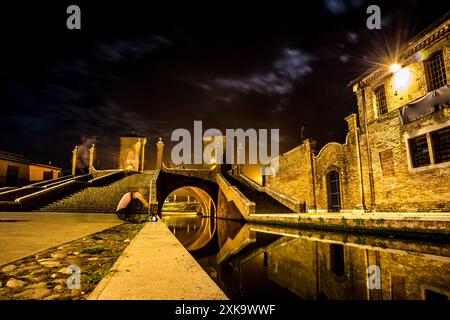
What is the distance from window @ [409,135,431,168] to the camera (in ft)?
35.4

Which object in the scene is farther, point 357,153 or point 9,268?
point 357,153

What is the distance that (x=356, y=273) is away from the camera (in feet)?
11.8

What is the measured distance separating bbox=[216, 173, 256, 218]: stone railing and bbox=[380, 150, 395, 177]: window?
712cm

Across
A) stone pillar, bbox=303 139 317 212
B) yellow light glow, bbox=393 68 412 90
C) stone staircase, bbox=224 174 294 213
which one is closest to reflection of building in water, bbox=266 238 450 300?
stone staircase, bbox=224 174 294 213

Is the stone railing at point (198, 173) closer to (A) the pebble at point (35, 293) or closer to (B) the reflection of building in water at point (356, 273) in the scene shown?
(B) the reflection of building in water at point (356, 273)

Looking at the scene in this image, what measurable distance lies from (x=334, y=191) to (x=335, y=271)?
13375 mm

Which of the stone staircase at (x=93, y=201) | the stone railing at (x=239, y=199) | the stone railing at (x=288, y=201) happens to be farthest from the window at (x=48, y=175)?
the stone railing at (x=288, y=201)

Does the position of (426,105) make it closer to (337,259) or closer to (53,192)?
(337,259)

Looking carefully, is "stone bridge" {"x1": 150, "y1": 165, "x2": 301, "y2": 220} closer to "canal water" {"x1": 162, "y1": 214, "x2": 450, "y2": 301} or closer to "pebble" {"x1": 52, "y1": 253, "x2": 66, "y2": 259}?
"canal water" {"x1": 162, "y1": 214, "x2": 450, "y2": 301}

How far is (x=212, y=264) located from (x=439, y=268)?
3.79 metres

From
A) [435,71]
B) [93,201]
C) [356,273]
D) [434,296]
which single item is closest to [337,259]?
[356,273]
